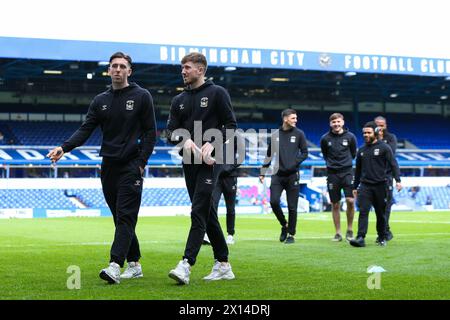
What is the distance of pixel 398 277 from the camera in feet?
25.6

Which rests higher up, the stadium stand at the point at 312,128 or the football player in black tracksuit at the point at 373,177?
the stadium stand at the point at 312,128

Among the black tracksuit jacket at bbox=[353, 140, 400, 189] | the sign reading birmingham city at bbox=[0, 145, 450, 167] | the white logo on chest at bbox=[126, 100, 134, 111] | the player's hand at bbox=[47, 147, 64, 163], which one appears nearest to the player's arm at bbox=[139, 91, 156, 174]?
the white logo on chest at bbox=[126, 100, 134, 111]

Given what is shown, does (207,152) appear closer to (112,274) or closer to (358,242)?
(112,274)

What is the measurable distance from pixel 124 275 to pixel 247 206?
30.2 meters

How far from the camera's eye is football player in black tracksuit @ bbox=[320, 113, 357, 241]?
13.8 metres

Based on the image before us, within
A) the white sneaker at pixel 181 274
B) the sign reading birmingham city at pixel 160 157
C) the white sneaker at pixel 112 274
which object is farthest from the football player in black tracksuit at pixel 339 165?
the sign reading birmingham city at pixel 160 157

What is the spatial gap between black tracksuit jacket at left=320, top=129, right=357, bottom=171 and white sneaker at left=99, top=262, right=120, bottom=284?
7174 mm

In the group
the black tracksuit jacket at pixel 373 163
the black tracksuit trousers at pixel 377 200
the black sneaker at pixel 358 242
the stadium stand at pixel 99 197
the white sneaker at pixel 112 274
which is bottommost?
the stadium stand at pixel 99 197

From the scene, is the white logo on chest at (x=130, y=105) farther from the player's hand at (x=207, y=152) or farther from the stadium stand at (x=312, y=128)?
the stadium stand at (x=312, y=128)

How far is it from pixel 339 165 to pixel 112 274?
287 inches

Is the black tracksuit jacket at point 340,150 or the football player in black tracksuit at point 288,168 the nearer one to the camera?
the football player in black tracksuit at point 288,168

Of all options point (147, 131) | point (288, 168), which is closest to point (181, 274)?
point (147, 131)

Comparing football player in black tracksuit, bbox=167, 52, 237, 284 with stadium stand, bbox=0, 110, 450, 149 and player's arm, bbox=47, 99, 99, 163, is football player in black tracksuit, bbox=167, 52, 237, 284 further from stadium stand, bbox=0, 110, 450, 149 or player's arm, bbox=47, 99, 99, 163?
stadium stand, bbox=0, 110, 450, 149

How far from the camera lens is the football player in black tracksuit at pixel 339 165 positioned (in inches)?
543
